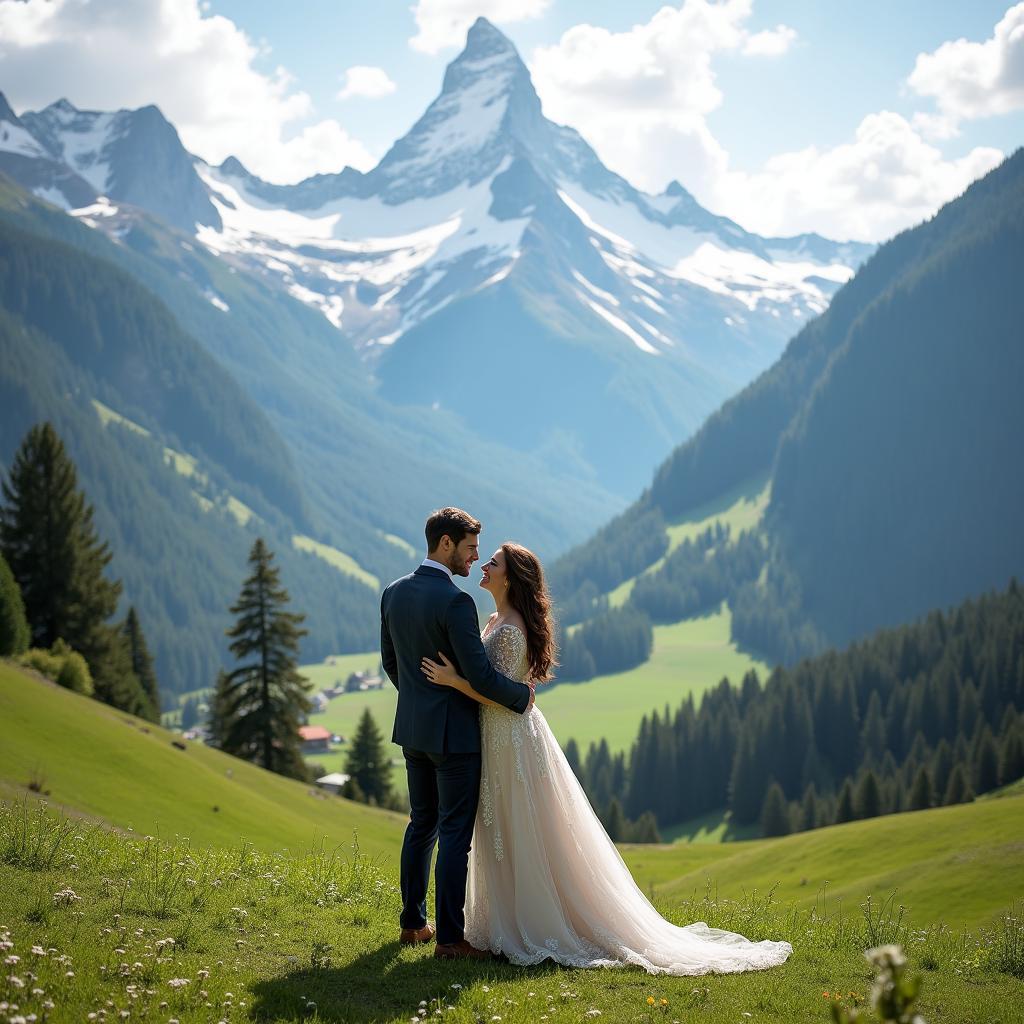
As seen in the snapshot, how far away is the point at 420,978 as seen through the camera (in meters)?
10.9

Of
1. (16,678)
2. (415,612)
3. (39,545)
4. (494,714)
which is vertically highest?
(39,545)

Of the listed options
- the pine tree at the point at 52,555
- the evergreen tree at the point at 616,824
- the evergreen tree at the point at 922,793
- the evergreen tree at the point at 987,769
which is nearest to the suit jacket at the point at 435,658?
the pine tree at the point at 52,555

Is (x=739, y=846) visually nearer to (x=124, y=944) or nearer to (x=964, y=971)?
(x=964, y=971)

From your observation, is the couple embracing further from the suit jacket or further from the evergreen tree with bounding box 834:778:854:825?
the evergreen tree with bounding box 834:778:854:825

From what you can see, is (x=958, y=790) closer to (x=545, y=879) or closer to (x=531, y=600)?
(x=545, y=879)

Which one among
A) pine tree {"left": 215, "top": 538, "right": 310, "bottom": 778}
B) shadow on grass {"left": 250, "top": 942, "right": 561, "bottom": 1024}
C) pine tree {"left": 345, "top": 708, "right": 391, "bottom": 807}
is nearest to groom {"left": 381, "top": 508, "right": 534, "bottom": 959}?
shadow on grass {"left": 250, "top": 942, "right": 561, "bottom": 1024}

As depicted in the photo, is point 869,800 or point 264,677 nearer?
point 264,677

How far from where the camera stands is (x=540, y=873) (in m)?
12.2

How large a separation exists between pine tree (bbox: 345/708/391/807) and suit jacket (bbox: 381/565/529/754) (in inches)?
2507

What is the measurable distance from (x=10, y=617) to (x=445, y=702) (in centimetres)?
4173

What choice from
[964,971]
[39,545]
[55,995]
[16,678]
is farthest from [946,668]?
[55,995]

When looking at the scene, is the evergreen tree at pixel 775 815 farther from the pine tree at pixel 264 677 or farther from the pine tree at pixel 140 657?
the pine tree at pixel 264 677

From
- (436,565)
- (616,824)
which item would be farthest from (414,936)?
(616,824)

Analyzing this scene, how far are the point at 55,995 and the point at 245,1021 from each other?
1571 mm
